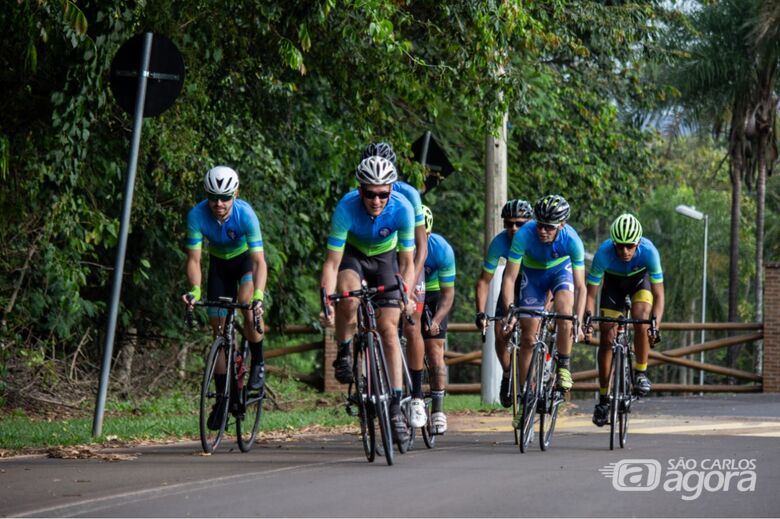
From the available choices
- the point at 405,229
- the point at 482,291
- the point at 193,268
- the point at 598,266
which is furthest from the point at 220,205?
the point at 598,266

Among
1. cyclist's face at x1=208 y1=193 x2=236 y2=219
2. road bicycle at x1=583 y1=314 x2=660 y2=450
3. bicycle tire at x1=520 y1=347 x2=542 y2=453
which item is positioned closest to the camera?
cyclist's face at x1=208 y1=193 x2=236 y2=219

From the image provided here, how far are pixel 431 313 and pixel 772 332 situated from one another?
40.6 ft

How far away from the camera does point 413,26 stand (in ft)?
54.9

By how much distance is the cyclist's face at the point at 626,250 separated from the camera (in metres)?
12.9

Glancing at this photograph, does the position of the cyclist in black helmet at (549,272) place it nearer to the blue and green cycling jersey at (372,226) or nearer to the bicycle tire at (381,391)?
the blue and green cycling jersey at (372,226)

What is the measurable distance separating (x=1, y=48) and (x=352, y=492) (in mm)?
6125

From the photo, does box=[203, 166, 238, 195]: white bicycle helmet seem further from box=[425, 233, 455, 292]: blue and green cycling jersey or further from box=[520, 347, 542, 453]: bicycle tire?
box=[520, 347, 542, 453]: bicycle tire

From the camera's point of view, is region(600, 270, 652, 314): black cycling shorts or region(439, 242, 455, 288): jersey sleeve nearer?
region(439, 242, 455, 288): jersey sleeve

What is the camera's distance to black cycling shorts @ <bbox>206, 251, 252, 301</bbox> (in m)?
11.4

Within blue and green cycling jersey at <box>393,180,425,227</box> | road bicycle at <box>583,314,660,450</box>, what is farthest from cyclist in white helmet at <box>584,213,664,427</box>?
blue and green cycling jersey at <box>393,180,425,227</box>

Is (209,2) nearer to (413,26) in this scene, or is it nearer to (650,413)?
(413,26)

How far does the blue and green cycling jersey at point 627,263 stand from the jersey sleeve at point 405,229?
307 centimetres

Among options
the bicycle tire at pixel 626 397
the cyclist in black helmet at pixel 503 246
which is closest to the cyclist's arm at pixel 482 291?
the cyclist in black helmet at pixel 503 246

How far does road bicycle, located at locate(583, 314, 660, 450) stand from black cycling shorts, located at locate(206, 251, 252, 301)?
323cm
